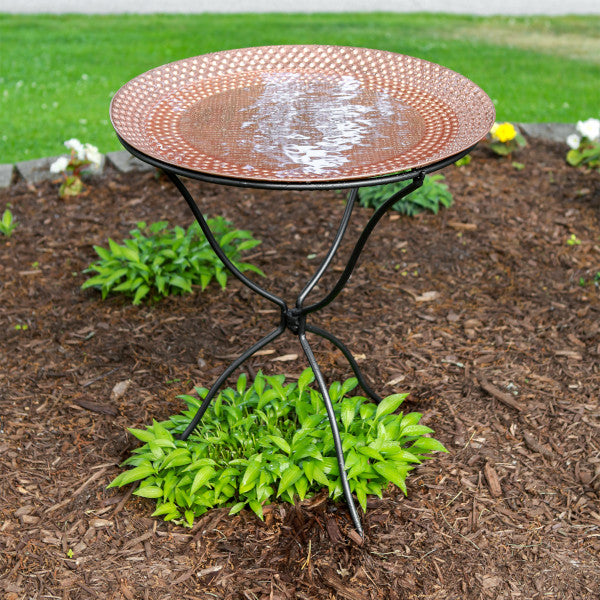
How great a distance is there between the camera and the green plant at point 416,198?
4.30 meters

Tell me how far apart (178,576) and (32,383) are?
4.17ft

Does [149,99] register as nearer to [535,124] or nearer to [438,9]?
[535,124]

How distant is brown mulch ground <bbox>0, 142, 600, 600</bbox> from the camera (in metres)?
2.33

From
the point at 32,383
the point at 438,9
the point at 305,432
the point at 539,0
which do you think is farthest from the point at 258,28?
the point at 305,432

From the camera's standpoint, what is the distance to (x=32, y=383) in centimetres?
314

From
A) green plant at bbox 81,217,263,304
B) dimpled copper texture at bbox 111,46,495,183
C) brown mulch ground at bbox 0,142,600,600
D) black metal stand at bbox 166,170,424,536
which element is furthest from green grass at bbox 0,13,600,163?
black metal stand at bbox 166,170,424,536

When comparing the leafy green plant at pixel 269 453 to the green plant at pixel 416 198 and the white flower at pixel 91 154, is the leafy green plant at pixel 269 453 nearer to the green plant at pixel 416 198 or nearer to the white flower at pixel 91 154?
the green plant at pixel 416 198

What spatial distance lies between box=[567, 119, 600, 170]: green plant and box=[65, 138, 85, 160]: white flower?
3.27 metres

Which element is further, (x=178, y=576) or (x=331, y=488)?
(x=331, y=488)

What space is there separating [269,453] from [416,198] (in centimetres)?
228

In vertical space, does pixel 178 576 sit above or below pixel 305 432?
below

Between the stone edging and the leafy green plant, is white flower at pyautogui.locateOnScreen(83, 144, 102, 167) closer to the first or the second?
the stone edging

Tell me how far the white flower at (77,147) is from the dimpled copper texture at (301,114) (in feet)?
6.59

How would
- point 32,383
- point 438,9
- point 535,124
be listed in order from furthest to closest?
point 438,9, point 535,124, point 32,383
